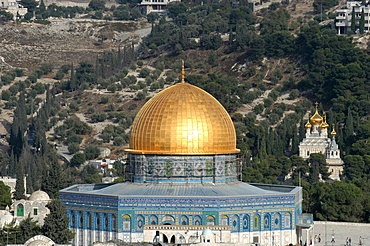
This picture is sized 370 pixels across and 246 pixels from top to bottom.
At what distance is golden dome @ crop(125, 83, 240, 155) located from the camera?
69750mm

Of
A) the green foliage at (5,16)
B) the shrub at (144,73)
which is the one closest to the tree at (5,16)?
the green foliage at (5,16)

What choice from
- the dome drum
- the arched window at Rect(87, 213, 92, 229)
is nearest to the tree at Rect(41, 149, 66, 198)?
the arched window at Rect(87, 213, 92, 229)

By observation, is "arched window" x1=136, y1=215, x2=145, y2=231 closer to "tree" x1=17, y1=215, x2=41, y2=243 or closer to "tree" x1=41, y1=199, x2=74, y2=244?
"tree" x1=41, y1=199, x2=74, y2=244

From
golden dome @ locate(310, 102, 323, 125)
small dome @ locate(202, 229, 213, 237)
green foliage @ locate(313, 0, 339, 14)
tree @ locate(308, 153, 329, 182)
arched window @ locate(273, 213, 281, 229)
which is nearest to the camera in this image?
small dome @ locate(202, 229, 213, 237)

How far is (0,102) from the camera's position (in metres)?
148

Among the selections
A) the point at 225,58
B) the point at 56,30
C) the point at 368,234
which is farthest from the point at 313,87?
the point at 368,234

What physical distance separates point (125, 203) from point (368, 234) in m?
11.9

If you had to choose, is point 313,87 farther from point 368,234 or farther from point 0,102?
point 368,234

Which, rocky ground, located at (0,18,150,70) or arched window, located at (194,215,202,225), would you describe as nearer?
arched window, located at (194,215,202,225)

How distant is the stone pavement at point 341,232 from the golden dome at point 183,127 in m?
5.64

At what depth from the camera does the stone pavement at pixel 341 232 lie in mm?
72562

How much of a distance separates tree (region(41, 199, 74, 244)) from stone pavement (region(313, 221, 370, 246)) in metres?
9.37

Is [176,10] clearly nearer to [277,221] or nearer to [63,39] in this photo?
[63,39]

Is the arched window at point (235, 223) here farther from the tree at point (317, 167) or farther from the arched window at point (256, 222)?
the tree at point (317, 167)
